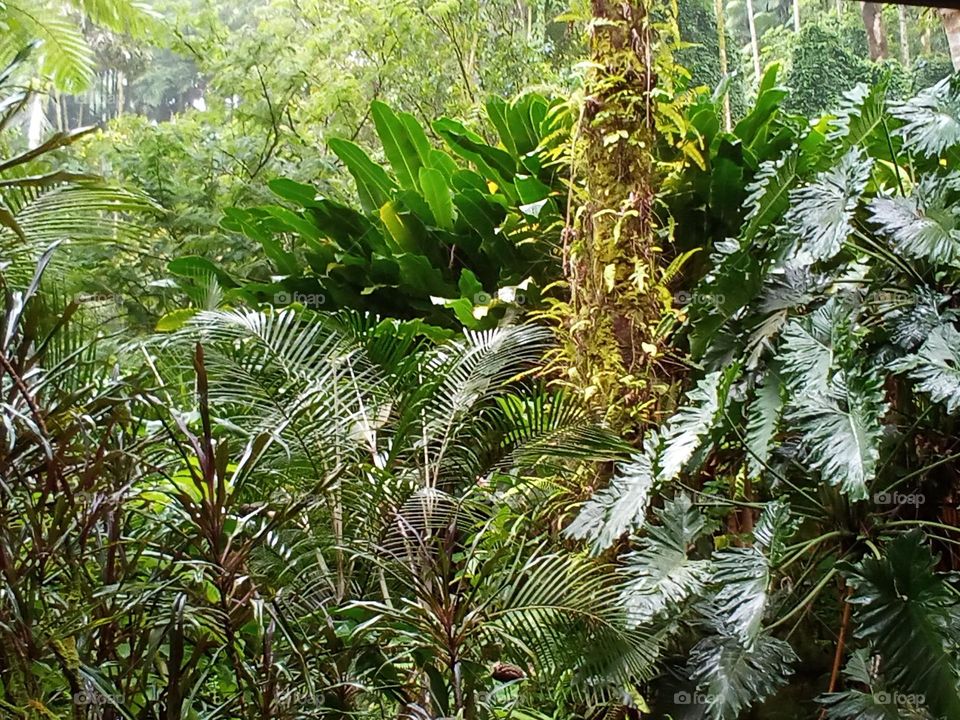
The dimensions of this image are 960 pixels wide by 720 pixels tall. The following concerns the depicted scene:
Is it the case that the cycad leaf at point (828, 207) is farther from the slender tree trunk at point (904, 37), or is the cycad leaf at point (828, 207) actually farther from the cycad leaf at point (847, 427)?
the slender tree trunk at point (904, 37)

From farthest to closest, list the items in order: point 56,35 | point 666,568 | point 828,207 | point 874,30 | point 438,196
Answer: point 874,30
point 438,196
point 56,35
point 828,207
point 666,568

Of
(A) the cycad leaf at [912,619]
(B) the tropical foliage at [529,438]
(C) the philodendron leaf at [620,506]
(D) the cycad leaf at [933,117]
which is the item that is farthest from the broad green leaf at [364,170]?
(A) the cycad leaf at [912,619]

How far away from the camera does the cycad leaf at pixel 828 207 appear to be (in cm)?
176

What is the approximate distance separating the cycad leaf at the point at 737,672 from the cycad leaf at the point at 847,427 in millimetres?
345

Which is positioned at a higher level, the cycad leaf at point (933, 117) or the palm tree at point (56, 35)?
the palm tree at point (56, 35)

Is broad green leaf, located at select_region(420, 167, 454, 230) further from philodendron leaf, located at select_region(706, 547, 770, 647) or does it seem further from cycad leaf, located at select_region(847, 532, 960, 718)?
cycad leaf, located at select_region(847, 532, 960, 718)

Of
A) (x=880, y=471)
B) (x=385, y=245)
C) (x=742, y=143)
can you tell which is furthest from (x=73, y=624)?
(x=742, y=143)

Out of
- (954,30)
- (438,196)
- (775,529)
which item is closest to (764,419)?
(775,529)

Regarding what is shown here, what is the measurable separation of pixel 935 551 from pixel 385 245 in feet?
6.55

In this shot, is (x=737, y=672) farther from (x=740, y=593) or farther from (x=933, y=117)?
(x=933, y=117)

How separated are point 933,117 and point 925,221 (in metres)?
0.28

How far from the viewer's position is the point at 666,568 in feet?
5.57

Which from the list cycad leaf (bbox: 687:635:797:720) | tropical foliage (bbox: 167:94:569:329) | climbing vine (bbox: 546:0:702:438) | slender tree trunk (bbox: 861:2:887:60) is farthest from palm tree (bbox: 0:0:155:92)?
slender tree trunk (bbox: 861:2:887:60)

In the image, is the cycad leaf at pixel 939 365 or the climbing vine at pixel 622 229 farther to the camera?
the climbing vine at pixel 622 229
